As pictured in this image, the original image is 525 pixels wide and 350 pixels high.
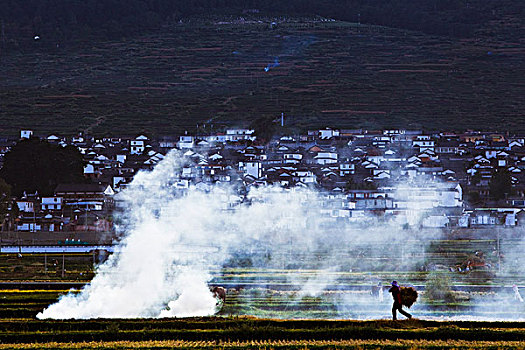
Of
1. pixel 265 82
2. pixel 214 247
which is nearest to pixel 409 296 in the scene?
pixel 214 247

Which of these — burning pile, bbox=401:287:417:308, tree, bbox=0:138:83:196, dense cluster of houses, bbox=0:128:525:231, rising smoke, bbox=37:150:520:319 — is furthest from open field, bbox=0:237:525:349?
tree, bbox=0:138:83:196

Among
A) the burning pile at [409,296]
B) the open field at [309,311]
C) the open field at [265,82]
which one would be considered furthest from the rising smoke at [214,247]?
the open field at [265,82]

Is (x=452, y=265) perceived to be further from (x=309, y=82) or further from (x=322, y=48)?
(x=322, y=48)

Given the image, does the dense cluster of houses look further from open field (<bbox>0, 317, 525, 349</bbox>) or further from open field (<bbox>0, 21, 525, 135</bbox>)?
open field (<bbox>0, 317, 525, 349</bbox>)

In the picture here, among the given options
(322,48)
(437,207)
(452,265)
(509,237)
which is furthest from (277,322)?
(322,48)

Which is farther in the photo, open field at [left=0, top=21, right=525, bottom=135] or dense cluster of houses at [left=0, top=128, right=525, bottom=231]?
open field at [left=0, top=21, right=525, bottom=135]

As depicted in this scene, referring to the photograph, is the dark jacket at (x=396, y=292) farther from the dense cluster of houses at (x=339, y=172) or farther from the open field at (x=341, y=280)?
the dense cluster of houses at (x=339, y=172)
